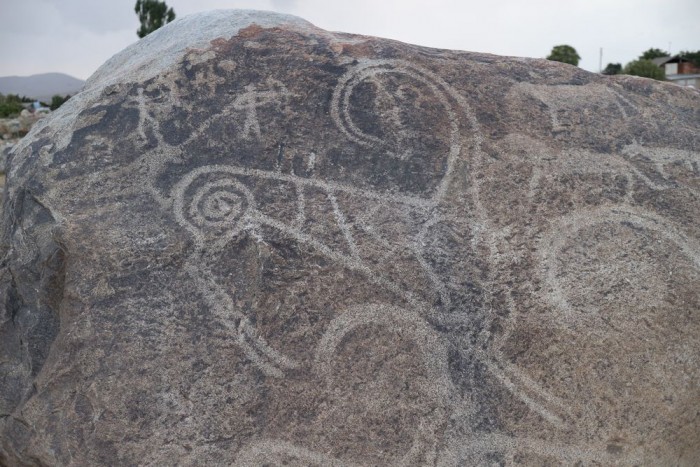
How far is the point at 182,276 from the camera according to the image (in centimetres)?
209

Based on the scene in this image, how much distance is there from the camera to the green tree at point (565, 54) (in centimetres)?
2200

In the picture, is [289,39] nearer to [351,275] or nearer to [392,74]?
[392,74]

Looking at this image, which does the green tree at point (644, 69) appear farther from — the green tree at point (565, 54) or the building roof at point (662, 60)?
the building roof at point (662, 60)

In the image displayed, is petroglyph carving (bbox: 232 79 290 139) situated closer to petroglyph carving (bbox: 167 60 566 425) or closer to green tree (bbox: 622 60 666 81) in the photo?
petroglyph carving (bbox: 167 60 566 425)

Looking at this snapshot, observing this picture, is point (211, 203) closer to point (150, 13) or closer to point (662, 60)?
point (150, 13)

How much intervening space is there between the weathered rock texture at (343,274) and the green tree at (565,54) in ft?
68.6

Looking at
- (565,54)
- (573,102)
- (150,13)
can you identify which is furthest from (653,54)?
(573,102)

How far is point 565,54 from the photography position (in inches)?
883

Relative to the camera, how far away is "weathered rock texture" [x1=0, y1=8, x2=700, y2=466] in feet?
6.54

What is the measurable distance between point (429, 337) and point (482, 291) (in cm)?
22

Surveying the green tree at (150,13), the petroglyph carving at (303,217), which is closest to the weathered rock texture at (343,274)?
the petroglyph carving at (303,217)

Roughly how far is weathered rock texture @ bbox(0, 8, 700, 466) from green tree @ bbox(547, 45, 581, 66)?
20.9m

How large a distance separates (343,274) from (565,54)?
73.1ft

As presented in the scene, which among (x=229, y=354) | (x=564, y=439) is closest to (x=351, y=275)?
(x=229, y=354)
